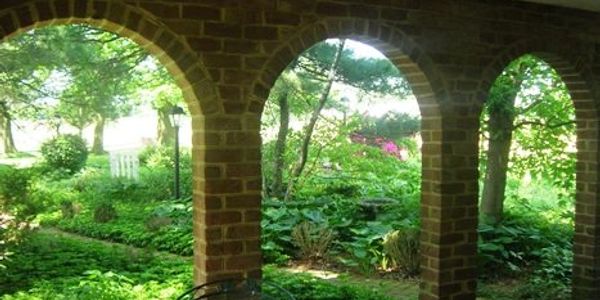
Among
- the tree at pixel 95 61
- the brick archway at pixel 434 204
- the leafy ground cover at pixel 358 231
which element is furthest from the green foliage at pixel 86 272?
the brick archway at pixel 434 204

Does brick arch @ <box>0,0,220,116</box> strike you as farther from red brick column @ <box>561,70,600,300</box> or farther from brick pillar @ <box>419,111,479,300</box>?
red brick column @ <box>561,70,600,300</box>

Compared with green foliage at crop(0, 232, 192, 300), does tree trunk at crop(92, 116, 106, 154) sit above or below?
above

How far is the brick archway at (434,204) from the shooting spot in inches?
154

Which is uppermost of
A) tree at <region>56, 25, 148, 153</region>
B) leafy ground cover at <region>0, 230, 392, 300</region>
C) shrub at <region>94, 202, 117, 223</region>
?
tree at <region>56, 25, 148, 153</region>

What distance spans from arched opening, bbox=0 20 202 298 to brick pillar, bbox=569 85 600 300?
3.50 meters

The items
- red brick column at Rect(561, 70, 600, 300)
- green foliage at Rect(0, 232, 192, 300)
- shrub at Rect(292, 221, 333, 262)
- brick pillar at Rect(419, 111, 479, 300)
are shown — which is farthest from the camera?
shrub at Rect(292, 221, 333, 262)

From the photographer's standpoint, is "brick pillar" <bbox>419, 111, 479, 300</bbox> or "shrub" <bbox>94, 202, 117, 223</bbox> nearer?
"brick pillar" <bbox>419, 111, 479, 300</bbox>

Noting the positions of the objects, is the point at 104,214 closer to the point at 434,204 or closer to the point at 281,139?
the point at 281,139

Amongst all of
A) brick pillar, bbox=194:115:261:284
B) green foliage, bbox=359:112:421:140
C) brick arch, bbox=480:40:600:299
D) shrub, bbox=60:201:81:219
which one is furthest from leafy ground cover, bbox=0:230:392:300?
green foliage, bbox=359:112:421:140

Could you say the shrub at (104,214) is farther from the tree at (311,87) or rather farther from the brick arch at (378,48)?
the brick arch at (378,48)

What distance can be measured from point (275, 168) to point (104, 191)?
4.36m

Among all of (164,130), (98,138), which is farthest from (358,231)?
(98,138)

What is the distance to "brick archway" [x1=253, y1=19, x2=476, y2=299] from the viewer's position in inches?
154

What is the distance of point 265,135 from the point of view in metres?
9.81
